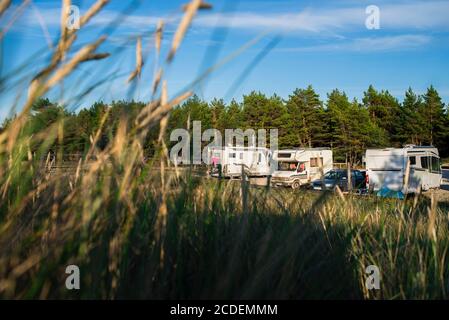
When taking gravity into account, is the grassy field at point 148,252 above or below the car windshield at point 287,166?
below

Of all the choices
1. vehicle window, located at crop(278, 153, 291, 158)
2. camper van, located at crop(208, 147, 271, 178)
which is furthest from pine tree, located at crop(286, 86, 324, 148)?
camper van, located at crop(208, 147, 271, 178)

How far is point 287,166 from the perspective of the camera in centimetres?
3334

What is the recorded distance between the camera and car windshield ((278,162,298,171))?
32900mm

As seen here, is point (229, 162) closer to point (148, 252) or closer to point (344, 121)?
point (148, 252)

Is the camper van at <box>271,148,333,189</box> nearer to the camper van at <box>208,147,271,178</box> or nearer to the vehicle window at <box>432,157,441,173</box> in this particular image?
the vehicle window at <box>432,157,441,173</box>

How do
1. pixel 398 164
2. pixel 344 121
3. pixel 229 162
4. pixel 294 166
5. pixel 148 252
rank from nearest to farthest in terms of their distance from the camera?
1. pixel 148 252
2. pixel 229 162
3. pixel 398 164
4. pixel 294 166
5. pixel 344 121

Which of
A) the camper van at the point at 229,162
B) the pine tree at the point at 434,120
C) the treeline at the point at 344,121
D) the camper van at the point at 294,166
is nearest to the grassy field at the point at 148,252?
the camper van at the point at 229,162

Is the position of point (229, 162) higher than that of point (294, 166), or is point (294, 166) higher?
point (294, 166)

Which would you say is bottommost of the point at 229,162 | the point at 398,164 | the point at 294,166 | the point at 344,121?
the point at 229,162

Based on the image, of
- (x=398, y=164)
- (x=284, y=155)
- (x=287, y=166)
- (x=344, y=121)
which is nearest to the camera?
(x=398, y=164)

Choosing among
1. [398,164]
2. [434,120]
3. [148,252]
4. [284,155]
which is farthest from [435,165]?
[434,120]

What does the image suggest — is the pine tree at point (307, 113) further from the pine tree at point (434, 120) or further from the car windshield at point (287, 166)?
the car windshield at point (287, 166)

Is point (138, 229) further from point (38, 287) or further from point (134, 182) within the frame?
point (38, 287)

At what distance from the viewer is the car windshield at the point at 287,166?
108 feet
